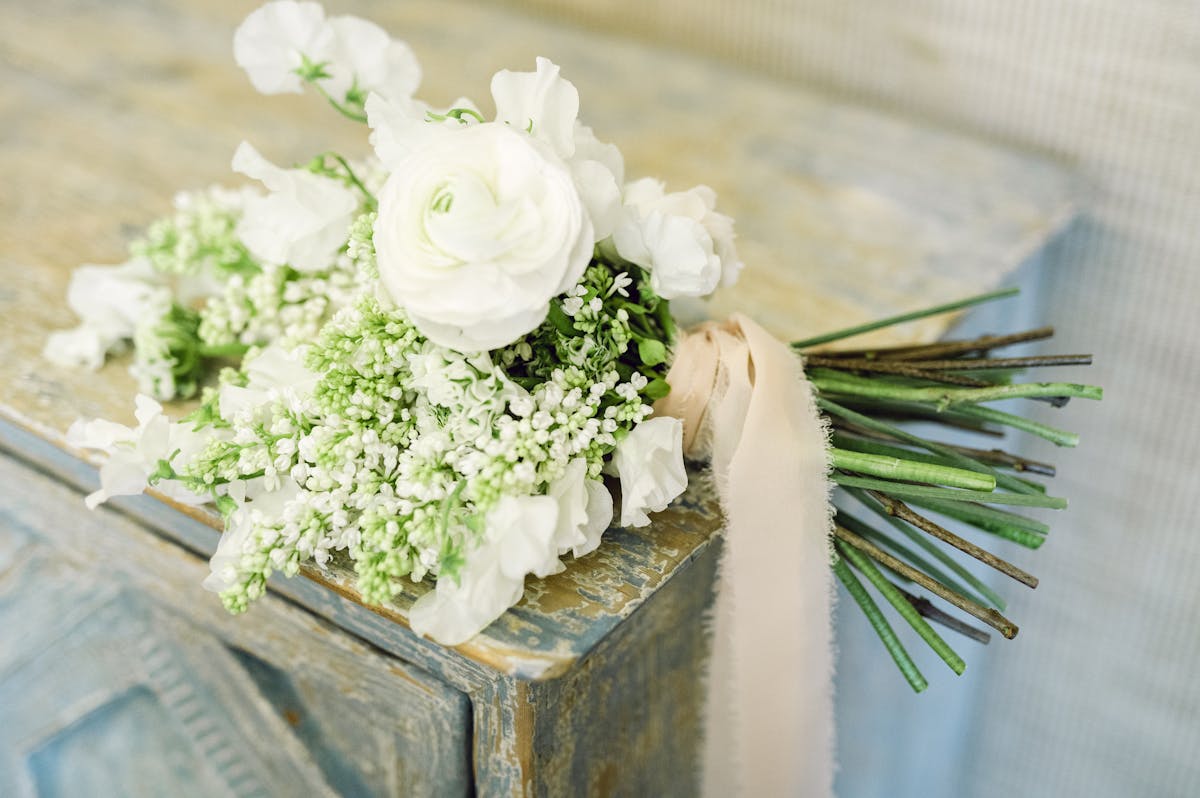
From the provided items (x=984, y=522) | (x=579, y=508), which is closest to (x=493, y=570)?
(x=579, y=508)

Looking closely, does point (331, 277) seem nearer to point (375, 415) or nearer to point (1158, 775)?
point (375, 415)

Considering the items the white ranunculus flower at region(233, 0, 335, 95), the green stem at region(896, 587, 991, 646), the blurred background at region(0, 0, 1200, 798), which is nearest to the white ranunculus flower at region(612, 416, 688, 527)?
the green stem at region(896, 587, 991, 646)

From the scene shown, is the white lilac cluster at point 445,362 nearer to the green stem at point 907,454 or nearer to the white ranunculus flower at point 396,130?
the white ranunculus flower at point 396,130

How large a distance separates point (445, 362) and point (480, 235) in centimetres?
10

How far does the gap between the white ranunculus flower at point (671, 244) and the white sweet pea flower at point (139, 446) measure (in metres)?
0.31

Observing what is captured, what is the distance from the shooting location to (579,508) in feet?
1.96

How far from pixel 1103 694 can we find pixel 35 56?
5.79ft

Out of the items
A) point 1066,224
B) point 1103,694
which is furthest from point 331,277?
point 1103,694

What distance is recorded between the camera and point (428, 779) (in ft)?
2.34

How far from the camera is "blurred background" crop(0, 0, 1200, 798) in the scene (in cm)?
111

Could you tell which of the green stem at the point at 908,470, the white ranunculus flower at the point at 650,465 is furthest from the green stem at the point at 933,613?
the white ranunculus flower at the point at 650,465

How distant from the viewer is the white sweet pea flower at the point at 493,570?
0.57 metres

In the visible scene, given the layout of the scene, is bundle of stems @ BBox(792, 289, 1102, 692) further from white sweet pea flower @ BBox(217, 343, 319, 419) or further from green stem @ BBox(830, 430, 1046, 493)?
white sweet pea flower @ BBox(217, 343, 319, 419)

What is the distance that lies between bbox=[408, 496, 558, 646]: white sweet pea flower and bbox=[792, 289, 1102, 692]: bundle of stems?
0.74 ft
